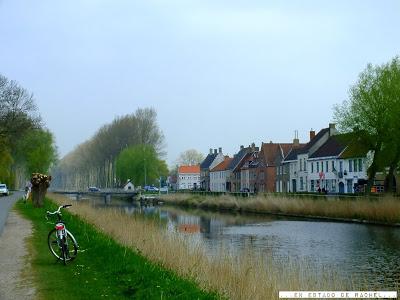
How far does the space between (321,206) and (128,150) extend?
53.1 metres

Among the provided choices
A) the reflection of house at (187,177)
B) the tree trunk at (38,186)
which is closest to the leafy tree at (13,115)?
the tree trunk at (38,186)

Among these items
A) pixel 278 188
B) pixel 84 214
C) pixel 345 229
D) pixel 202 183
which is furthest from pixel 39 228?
pixel 202 183

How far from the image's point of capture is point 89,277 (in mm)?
11586

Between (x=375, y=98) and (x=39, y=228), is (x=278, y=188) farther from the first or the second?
(x=39, y=228)

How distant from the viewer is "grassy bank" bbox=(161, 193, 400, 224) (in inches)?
1522

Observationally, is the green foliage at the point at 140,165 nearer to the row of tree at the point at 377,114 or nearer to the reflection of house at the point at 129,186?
the reflection of house at the point at 129,186

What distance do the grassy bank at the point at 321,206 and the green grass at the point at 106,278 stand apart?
2712 centimetres

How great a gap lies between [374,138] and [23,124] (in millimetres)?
29080

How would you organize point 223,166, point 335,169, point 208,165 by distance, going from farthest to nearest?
point 208,165
point 223,166
point 335,169

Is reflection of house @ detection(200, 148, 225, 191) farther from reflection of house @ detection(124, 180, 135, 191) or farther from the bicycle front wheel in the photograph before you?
the bicycle front wheel

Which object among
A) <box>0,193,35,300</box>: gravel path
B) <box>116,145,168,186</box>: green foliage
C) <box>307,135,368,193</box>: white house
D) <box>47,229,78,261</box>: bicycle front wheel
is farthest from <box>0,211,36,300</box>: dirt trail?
<box>116,145,168,186</box>: green foliage

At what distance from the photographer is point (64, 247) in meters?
13.4

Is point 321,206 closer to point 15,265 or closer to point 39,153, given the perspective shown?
point 15,265

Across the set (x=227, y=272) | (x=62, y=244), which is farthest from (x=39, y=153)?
(x=227, y=272)
